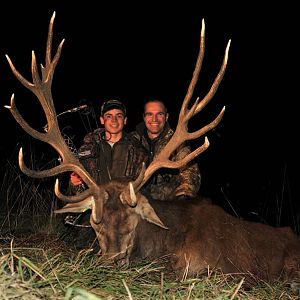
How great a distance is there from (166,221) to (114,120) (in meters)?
1.53

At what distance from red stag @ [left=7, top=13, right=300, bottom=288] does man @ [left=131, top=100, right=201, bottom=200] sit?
1.80ft

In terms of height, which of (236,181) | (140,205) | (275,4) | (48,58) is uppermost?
(275,4)

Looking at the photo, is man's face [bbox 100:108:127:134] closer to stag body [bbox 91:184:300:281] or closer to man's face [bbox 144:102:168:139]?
man's face [bbox 144:102:168:139]

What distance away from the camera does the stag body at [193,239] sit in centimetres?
503

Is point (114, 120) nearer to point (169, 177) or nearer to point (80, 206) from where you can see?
point (169, 177)

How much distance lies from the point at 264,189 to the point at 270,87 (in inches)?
494

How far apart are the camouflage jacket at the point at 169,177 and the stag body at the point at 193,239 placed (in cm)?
47

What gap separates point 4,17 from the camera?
27453 millimetres

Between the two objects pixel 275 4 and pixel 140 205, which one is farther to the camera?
pixel 275 4

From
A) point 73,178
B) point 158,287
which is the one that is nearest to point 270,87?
point 73,178

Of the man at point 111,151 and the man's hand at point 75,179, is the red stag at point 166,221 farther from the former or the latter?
the man at point 111,151

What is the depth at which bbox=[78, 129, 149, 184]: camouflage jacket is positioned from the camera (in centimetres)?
643

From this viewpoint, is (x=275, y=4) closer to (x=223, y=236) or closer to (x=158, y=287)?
(x=223, y=236)

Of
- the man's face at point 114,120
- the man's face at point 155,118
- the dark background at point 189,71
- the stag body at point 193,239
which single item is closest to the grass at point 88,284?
the stag body at point 193,239
